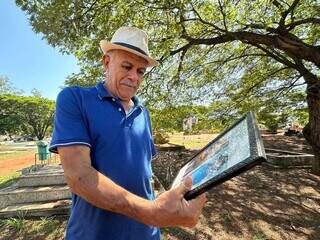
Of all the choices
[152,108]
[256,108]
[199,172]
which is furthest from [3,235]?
[256,108]

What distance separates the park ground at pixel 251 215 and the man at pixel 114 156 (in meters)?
4.62

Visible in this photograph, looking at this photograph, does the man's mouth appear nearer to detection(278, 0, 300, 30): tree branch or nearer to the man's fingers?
the man's fingers

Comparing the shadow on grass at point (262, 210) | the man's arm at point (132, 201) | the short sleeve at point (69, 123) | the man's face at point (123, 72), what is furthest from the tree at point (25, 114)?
the man's arm at point (132, 201)

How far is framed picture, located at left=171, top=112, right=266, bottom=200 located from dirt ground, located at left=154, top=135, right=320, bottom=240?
16.4ft

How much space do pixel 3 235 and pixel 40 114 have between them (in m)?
57.2

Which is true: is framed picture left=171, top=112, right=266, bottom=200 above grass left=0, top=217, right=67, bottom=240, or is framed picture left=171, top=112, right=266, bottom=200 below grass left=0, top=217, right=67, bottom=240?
above

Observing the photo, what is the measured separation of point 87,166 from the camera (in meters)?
1.71

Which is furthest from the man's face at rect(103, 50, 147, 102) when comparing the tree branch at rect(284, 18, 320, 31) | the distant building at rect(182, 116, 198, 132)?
the distant building at rect(182, 116, 198, 132)

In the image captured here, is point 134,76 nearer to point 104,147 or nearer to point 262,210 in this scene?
point 104,147

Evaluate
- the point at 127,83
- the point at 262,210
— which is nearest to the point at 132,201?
the point at 127,83

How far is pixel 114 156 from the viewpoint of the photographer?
200cm

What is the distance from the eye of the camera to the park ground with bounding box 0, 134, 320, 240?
6789 millimetres

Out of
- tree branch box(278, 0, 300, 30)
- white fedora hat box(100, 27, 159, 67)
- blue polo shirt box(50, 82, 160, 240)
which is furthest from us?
tree branch box(278, 0, 300, 30)

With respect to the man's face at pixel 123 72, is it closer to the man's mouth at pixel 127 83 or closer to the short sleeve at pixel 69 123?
the man's mouth at pixel 127 83
